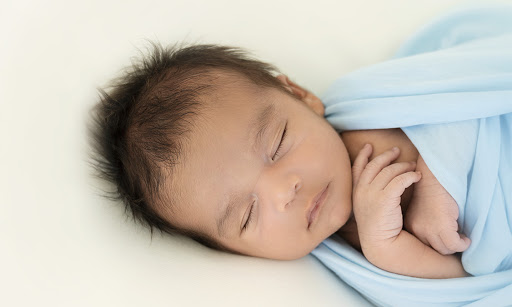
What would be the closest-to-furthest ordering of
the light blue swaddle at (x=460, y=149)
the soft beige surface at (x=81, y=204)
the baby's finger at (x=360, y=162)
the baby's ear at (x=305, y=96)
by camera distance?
1. the soft beige surface at (x=81, y=204)
2. the light blue swaddle at (x=460, y=149)
3. the baby's finger at (x=360, y=162)
4. the baby's ear at (x=305, y=96)

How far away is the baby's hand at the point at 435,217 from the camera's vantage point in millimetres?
1230

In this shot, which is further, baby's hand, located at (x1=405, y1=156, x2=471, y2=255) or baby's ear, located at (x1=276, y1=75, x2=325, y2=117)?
baby's ear, located at (x1=276, y1=75, x2=325, y2=117)

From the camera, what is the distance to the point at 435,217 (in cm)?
125

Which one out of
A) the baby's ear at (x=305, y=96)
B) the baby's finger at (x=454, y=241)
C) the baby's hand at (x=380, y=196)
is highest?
the baby's ear at (x=305, y=96)

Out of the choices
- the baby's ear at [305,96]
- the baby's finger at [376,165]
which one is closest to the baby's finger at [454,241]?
the baby's finger at [376,165]

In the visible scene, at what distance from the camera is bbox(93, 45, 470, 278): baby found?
1226 mm

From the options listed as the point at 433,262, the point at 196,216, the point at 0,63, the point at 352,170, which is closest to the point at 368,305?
the point at 433,262

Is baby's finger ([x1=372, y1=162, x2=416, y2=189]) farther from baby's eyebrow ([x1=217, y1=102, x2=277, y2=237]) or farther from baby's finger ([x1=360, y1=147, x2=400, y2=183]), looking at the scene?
baby's eyebrow ([x1=217, y1=102, x2=277, y2=237])

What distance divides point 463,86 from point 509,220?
355mm

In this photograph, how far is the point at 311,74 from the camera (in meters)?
1.83

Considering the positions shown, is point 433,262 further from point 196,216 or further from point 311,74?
point 311,74

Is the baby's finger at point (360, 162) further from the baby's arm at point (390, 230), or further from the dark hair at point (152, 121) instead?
the dark hair at point (152, 121)

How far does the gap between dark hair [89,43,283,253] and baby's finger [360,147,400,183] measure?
0.35 meters

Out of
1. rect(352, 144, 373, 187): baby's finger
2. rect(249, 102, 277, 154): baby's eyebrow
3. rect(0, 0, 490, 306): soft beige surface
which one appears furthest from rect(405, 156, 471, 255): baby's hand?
rect(249, 102, 277, 154): baby's eyebrow
